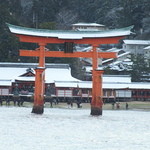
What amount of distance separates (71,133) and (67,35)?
33.6 ft

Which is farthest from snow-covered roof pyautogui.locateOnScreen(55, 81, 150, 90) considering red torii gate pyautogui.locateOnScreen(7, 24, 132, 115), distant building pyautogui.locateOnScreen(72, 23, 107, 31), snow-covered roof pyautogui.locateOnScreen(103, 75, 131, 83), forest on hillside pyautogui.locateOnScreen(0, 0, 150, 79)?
distant building pyautogui.locateOnScreen(72, 23, 107, 31)

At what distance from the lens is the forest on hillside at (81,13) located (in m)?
82.0

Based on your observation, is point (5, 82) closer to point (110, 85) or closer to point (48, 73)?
point (48, 73)

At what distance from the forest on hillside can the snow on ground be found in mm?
35031

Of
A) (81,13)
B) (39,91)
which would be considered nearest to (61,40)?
(39,91)

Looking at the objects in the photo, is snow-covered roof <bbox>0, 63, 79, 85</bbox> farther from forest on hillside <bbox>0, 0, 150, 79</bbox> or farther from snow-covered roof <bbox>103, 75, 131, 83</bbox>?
forest on hillside <bbox>0, 0, 150, 79</bbox>

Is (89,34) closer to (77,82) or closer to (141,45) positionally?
(77,82)

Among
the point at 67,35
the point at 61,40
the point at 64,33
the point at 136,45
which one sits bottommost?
the point at 61,40

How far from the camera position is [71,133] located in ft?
93.2

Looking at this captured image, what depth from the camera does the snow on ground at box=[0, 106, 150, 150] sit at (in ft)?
81.1

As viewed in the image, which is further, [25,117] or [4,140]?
[25,117]

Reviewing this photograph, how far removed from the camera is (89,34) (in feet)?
123

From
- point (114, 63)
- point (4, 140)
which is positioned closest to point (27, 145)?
point (4, 140)

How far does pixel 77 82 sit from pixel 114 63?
17.0 m
